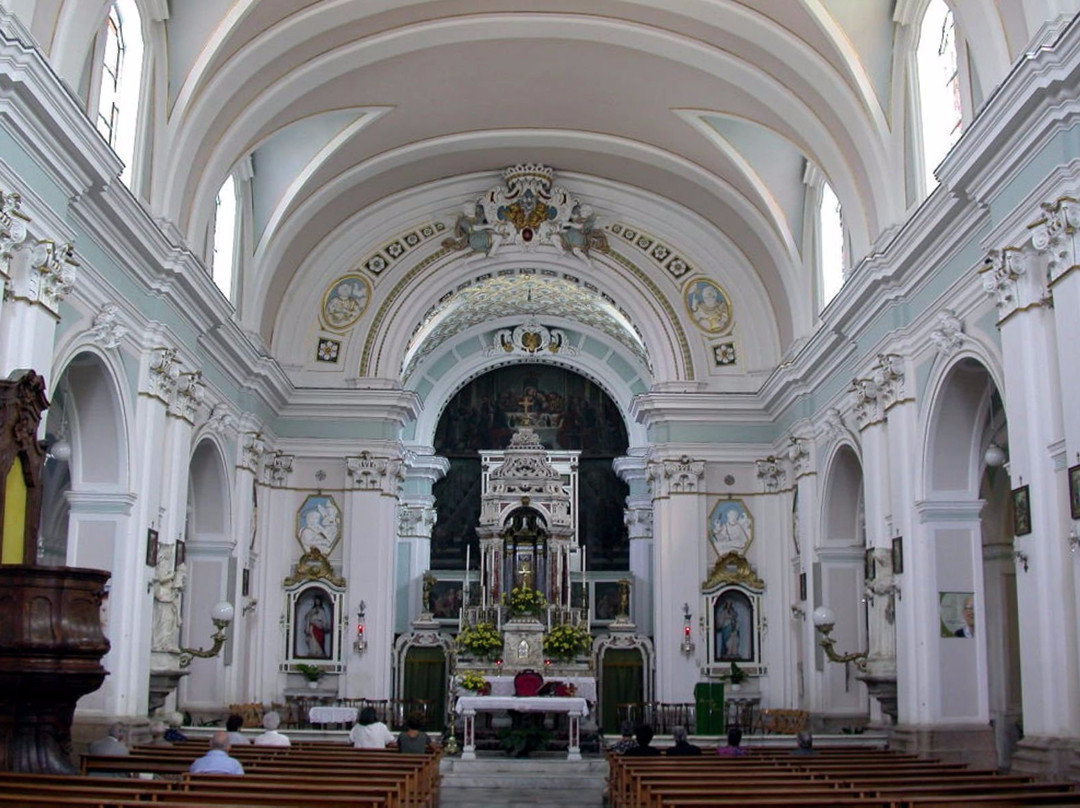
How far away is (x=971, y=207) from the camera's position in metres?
14.2

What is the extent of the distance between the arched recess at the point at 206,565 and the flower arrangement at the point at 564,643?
641 centimetres

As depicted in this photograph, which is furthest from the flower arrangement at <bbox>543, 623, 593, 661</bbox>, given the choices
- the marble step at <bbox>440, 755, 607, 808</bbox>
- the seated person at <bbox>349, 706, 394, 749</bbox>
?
the seated person at <bbox>349, 706, 394, 749</bbox>

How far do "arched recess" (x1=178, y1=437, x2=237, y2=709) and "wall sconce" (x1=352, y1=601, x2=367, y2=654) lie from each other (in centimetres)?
282

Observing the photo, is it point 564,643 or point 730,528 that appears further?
point 564,643

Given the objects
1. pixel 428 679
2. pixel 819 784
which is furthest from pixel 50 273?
pixel 428 679

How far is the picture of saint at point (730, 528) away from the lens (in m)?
24.3

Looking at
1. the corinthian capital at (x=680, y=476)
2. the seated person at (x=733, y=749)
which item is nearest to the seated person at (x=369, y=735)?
the seated person at (x=733, y=749)

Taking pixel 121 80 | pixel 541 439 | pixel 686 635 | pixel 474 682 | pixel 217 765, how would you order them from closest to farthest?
pixel 217 765, pixel 121 80, pixel 474 682, pixel 686 635, pixel 541 439

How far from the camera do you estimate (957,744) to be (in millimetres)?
15539

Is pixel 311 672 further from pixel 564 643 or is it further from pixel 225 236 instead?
pixel 225 236

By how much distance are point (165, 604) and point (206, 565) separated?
4.06 meters

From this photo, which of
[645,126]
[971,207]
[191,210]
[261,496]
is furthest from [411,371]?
[971,207]

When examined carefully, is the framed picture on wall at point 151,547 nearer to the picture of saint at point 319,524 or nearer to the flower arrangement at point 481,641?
the picture of saint at point 319,524

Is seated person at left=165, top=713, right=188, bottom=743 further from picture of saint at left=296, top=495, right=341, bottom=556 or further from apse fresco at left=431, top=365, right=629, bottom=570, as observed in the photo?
apse fresco at left=431, top=365, right=629, bottom=570
